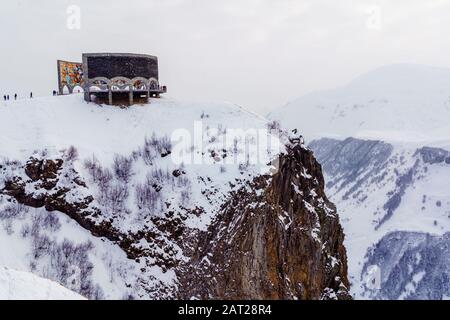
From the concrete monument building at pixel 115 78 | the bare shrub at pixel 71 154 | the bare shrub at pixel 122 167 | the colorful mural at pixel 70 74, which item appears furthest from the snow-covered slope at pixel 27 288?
the colorful mural at pixel 70 74

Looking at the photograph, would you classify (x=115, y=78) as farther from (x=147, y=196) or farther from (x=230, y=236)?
(x=230, y=236)

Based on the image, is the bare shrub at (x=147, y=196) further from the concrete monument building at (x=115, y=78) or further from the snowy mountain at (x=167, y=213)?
the concrete monument building at (x=115, y=78)

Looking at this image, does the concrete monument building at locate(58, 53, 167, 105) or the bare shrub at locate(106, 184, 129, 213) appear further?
the concrete monument building at locate(58, 53, 167, 105)

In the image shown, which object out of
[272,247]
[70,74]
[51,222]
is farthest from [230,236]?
[70,74]

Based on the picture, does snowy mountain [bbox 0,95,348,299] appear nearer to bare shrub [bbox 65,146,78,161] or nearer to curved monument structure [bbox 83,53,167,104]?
bare shrub [bbox 65,146,78,161]

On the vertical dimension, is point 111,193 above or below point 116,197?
above

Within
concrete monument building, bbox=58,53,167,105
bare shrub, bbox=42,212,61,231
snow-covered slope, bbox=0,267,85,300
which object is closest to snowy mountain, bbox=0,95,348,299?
bare shrub, bbox=42,212,61,231

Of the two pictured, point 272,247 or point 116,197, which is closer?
point 272,247
